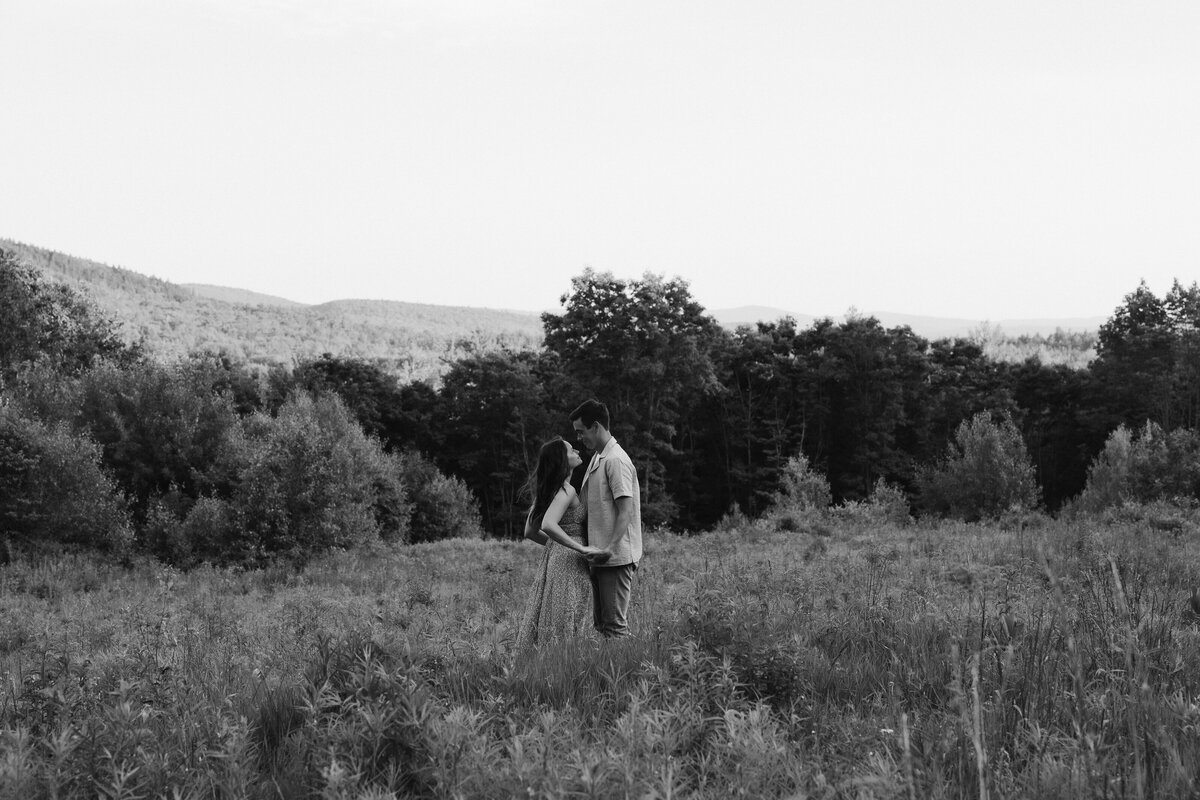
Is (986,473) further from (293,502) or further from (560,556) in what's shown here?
(560,556)

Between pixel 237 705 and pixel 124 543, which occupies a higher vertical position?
pixel 237 705

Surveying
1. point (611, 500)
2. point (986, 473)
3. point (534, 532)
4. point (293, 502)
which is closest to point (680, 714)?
point (611, 500)

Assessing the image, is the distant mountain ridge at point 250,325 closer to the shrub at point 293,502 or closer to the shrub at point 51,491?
the shrub at point 51,491

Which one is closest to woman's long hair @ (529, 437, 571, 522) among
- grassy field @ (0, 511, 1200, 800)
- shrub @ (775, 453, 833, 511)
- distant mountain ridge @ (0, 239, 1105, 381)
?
grassy field @ (0, 511, 1200, 800)

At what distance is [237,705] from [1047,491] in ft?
215

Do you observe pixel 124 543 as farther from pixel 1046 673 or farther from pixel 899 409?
pixel 899 409

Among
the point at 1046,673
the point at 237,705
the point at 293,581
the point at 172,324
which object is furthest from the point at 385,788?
the point at 172,324

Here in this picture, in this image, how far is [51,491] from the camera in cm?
3453

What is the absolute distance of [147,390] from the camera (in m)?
44.1

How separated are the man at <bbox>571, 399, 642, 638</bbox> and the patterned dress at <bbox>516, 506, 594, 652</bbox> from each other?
0.31 feet

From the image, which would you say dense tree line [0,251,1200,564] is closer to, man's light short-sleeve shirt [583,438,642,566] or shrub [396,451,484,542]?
shrub [396,451,484,542]

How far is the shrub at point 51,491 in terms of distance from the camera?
110 ft

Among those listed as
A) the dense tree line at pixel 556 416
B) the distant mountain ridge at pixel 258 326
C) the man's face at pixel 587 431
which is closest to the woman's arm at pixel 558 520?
the man's face at pixel 587 431

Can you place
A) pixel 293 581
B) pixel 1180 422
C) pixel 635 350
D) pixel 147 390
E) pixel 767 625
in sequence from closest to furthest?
pixel 767 625 → pixel 293 581 → pixel 147 390 → pixel 635 350 → pixel 1180 422
